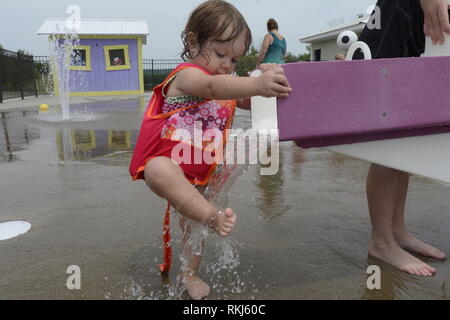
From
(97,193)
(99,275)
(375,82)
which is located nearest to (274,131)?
(375,82)

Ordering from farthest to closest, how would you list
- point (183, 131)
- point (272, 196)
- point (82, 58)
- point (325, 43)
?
point (325, 43), point (82, 58), point (272, 196), point (183, 131)

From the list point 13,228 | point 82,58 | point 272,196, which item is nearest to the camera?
point 13,228

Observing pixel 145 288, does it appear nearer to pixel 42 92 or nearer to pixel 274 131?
pixel 274 131

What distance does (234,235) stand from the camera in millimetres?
2354

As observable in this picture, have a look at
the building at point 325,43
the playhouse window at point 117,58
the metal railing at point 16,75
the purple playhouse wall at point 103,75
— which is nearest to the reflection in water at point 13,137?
the metal railing at point 16,75

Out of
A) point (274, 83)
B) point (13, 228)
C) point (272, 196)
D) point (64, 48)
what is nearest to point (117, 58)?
point (64, 48)

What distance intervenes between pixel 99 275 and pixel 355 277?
3.75 ft

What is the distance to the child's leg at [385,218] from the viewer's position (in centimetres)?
199

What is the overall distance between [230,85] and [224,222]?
477 millimetres

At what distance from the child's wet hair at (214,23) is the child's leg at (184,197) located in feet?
1.60

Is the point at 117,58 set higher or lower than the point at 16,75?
higher

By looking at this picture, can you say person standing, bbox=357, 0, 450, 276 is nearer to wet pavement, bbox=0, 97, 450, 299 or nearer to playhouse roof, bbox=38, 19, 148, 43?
wet pavement, bbox=0, 97, 450, 299

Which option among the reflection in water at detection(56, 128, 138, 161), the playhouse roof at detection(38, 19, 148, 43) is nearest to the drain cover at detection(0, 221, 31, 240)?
the reflection in water at detection(56, 128, 138, 161)

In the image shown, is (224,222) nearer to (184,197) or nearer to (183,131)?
(184,197)
